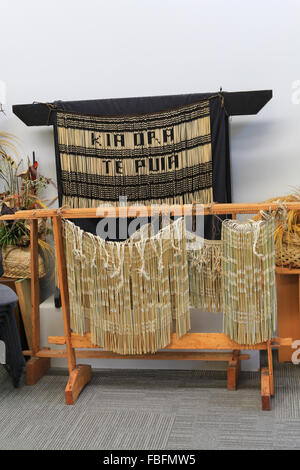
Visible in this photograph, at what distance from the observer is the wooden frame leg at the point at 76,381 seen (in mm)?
2826

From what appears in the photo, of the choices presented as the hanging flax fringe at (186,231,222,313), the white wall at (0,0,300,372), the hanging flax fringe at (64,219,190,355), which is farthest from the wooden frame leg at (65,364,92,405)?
the white wall at (0,0,300,372)

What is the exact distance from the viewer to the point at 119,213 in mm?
2736

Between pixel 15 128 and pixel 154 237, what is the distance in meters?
1.59

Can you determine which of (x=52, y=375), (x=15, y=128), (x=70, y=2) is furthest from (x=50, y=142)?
(x=52, y=375)

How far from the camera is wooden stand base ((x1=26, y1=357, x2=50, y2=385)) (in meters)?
3.10

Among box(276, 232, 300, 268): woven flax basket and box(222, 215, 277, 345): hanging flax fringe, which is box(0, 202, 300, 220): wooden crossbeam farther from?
box(276, 232, 300, 268): woven flax basket

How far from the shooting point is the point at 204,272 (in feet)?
9.21

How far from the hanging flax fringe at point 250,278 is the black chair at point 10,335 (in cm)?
110

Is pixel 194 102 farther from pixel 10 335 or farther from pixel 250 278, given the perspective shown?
pixel 10 335

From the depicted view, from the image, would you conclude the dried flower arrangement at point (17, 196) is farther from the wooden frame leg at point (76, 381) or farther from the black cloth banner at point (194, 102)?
the wooden frame leg at point (76, 381)

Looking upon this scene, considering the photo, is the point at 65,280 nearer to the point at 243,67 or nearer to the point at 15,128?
the point at 15,128

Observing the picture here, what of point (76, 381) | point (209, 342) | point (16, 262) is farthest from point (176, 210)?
point (16, 262)

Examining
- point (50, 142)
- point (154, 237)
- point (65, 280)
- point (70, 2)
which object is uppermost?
point (70, 2)
